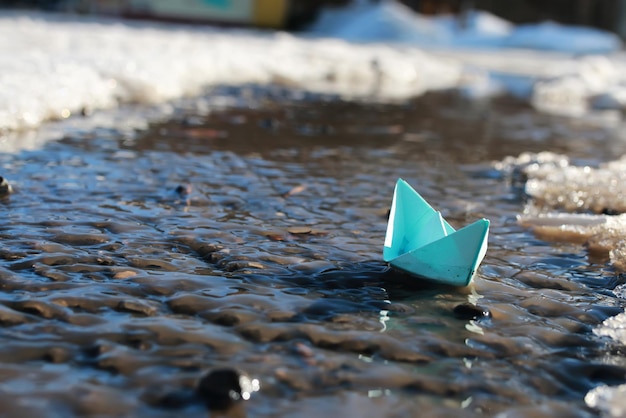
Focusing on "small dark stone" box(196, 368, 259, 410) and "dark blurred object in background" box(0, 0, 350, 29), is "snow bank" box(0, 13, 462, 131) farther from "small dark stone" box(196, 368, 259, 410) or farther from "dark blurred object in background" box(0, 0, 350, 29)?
"dark blurred object in background" box(0, 0, 350, 29)

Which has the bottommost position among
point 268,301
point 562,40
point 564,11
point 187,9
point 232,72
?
point 268,301

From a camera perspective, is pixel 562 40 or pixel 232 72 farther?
pixel 562 40

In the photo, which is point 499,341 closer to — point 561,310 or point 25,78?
point 561,310

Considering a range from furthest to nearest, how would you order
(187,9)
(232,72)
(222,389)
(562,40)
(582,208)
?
(187,9)
(562,40)
(232,72)
(582,208)
(222,389)

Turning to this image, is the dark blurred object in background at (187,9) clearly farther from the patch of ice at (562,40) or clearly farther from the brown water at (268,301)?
the brown water at (268,301)

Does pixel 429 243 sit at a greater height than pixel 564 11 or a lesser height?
lesser

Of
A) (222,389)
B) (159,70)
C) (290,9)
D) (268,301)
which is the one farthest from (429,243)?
(290,9)

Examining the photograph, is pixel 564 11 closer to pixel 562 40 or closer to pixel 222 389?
pixel 562 40

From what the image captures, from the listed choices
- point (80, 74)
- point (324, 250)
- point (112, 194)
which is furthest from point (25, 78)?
point (324, 250)
